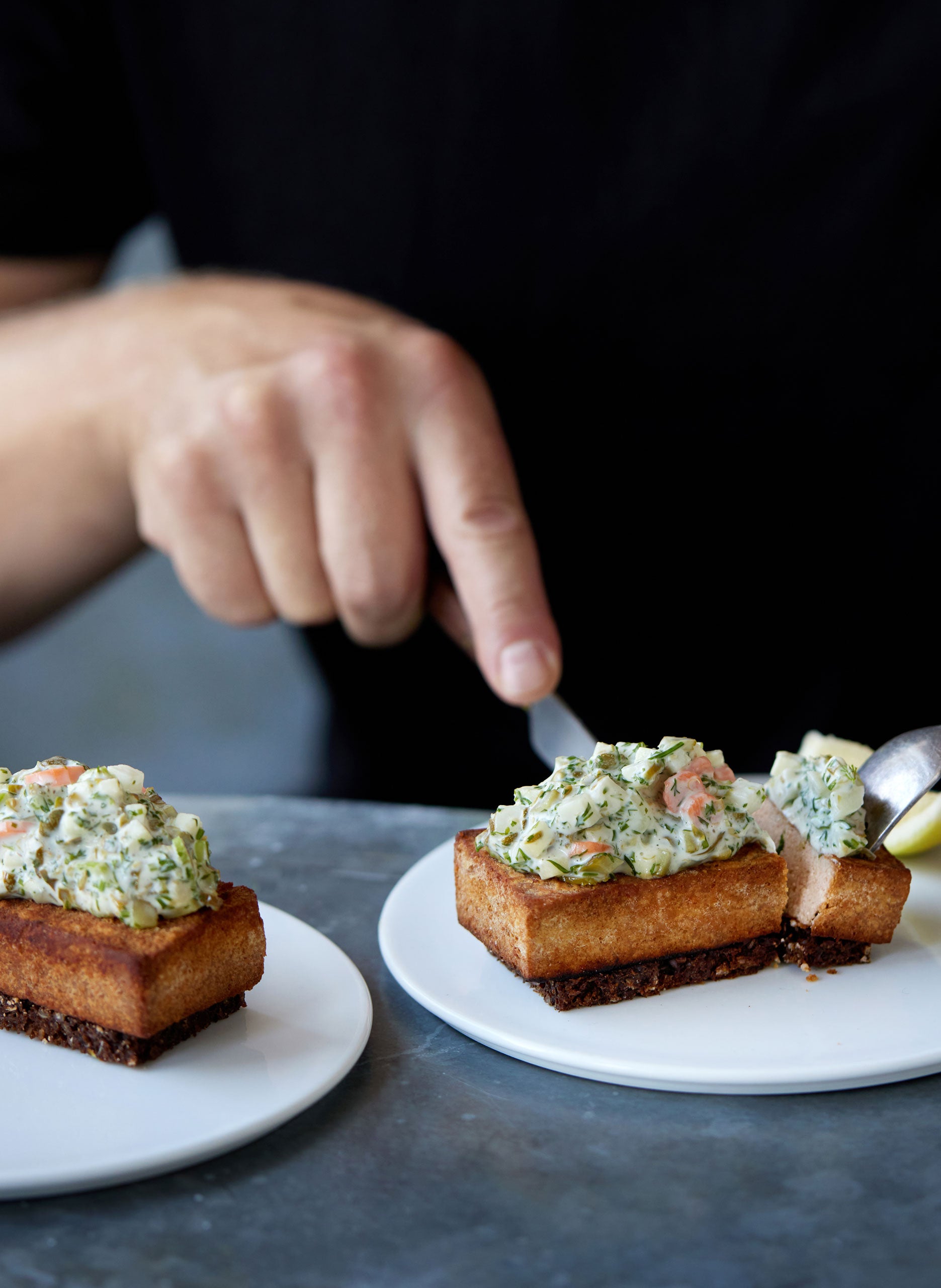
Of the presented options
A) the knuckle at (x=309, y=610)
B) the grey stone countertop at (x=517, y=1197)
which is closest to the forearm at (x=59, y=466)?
the knuckle at (x=309, y=610)

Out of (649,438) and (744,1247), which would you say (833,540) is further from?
(744,1247)

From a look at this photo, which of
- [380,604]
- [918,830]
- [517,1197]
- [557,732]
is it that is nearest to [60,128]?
[380,604]

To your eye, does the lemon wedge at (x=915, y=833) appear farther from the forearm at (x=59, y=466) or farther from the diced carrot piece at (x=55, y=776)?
the forearm at (x=59, y=466)

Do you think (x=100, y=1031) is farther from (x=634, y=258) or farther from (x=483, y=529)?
(x=634, y=258)

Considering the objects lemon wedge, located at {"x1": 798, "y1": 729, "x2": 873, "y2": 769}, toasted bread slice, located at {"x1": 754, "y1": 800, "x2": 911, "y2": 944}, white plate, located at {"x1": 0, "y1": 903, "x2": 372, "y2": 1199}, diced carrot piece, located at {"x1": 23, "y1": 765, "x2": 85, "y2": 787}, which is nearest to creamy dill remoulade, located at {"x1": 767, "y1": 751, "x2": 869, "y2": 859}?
toasted bread slice, located at {"x1": 754, "y1": 800, "x2": 911, "y2": 944}

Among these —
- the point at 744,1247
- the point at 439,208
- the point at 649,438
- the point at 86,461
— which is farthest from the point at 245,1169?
the point at 439,208

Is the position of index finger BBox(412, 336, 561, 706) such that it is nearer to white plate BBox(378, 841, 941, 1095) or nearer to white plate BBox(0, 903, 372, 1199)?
white plate BBox(378, 841, 941, 1095)
